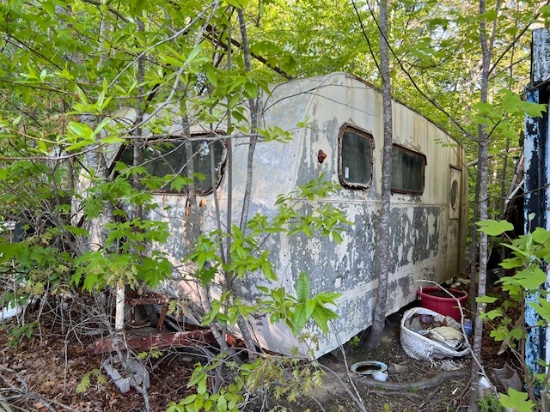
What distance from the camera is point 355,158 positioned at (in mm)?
4055

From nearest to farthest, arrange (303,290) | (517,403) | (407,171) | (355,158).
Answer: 1. (303,290)
2. (517,403)
3. (355,158)
4. (407,171)

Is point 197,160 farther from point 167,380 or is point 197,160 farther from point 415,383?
point 415,383

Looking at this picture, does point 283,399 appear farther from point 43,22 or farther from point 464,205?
point 464,205

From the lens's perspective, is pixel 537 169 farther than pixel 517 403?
Yes

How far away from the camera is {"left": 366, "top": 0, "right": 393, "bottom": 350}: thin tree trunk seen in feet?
13.5

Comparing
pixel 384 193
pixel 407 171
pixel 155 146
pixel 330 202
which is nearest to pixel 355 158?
pixel 384 193

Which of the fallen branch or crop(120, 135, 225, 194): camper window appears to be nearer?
crop(120, 135, 225, 194): camper window

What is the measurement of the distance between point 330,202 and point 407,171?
2.17m

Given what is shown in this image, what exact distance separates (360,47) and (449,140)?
2.43 metres

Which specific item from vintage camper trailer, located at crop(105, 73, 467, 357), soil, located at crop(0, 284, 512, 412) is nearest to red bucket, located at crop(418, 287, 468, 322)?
vintage camper trailer, located at crop(105, 73, 467, 357)

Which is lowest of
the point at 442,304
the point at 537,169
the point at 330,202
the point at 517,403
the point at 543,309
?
the point at 442,304

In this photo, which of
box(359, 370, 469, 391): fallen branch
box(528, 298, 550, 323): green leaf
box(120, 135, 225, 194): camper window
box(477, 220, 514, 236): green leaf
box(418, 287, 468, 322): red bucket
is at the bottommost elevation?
box(359, 370, 469, 391): fallen branch

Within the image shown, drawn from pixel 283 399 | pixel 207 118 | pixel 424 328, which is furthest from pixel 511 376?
pixel 207 118

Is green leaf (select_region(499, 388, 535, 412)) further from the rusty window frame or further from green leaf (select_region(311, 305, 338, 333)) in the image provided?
the rusty window frame
